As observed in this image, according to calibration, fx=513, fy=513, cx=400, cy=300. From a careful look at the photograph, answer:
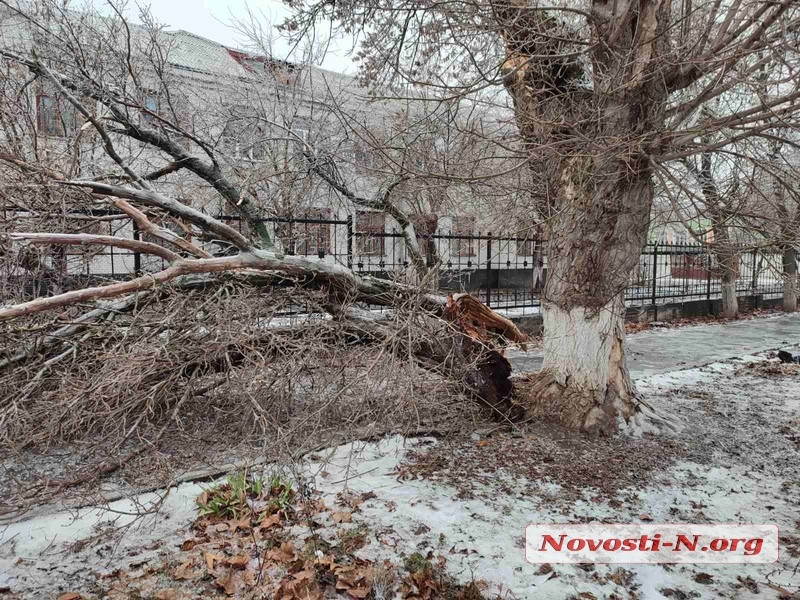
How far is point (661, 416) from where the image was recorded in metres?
4.45

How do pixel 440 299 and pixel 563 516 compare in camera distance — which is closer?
pixel 563 516

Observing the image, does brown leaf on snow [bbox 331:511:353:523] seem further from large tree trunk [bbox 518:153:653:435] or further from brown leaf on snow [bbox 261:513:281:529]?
large tree trunk [bbox 518:153:653:435]

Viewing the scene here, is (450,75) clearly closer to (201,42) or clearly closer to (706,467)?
(706,467)

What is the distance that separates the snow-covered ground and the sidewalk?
7.28ft

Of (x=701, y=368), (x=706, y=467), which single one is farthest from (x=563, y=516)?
(x=701, y=368)

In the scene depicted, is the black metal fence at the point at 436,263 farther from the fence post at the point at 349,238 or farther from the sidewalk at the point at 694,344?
the sidewalk at the point at 694,344

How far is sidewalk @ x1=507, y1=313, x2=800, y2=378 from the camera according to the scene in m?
7.32

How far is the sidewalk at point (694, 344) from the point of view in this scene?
288 inches

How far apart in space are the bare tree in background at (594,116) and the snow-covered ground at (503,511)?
2.40 feet

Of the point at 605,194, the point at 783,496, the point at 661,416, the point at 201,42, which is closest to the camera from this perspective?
the point at 783,496

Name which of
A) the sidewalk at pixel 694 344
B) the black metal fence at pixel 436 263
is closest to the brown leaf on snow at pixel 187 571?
the black metal fence at pixel 436 263

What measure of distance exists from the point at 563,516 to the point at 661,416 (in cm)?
205

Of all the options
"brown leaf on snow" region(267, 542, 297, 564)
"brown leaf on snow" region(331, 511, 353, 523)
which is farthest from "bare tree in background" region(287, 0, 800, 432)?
"brown leaf on snow" region(267, 542, 297, 564)

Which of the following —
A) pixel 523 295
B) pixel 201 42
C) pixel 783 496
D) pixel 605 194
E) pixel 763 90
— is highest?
pixel 201 42
